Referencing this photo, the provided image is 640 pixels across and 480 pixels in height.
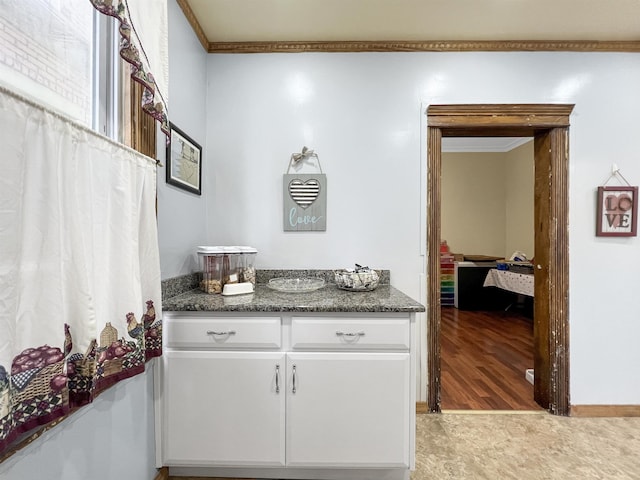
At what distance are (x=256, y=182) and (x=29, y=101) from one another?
1447 millimetres

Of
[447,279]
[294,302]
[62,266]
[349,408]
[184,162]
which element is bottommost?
[349,408]

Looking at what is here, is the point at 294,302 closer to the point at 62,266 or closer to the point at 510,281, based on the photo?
the point at 62,266

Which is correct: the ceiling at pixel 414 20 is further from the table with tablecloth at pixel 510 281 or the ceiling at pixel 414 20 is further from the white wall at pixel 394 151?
the table with tablecloth at pixel 510 281

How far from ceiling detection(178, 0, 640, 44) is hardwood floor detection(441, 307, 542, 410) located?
2578 mm

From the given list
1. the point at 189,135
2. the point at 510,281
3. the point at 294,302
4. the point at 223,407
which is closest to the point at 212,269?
the point at 294,302

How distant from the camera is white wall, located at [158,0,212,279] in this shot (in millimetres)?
1600

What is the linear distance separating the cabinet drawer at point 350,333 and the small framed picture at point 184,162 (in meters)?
1.03

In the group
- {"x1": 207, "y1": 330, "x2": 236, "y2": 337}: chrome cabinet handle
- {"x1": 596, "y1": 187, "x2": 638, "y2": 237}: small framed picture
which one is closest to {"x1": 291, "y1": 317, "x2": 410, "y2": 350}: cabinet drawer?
{"x1": 207, "y1": 330, "x2": 236, "y2": 337}: chrome cabinet handle

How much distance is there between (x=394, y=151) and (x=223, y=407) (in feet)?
6.08

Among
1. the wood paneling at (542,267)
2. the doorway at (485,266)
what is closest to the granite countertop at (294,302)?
the wood paneling at (542,267)

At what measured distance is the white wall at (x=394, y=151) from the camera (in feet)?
6.89

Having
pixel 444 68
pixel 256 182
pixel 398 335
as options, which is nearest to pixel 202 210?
pixel 256 182

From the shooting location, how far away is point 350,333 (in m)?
1.45

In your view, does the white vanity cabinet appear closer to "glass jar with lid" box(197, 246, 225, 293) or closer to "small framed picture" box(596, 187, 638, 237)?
"glass jar with lid" box(197, 246, 225, 293)
